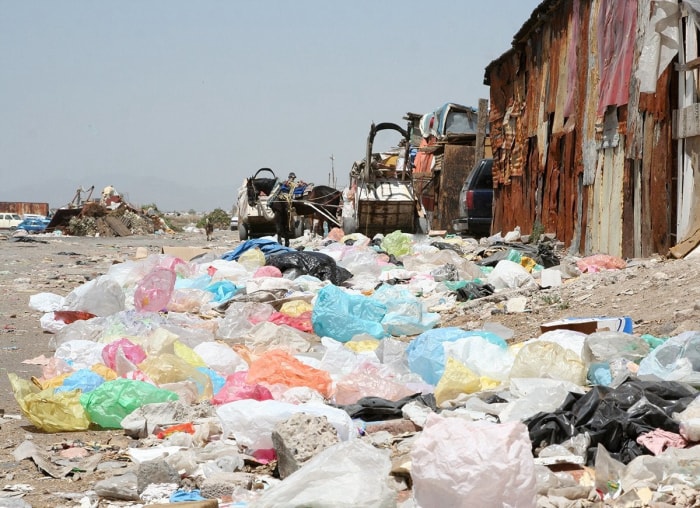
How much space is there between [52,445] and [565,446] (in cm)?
260

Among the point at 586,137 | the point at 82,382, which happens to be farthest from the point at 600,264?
the point at 82,382

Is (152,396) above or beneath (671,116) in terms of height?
beneath

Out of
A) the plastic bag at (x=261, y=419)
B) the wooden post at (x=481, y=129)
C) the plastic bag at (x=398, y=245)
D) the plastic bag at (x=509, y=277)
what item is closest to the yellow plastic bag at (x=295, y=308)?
the plastic bag at (x=509, y=277)

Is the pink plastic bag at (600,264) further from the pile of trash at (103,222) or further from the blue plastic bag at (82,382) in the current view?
the pile of trash at (103,222)

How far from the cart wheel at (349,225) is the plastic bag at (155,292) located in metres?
8.10

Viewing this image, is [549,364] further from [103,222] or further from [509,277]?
[103,222]

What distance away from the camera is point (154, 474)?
3967mm

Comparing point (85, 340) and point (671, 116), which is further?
A: point (671, 116)

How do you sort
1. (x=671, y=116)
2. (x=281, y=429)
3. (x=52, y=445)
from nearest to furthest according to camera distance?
(x=281, y=429) < (x=52, y=445) < (x=671, y=116)

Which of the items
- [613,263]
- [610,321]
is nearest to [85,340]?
[610,321]

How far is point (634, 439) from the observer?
13.3 feet

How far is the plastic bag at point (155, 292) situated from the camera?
939cm

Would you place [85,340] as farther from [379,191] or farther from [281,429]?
[379,191]

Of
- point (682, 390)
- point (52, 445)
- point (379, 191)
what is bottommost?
point (52, 445)
